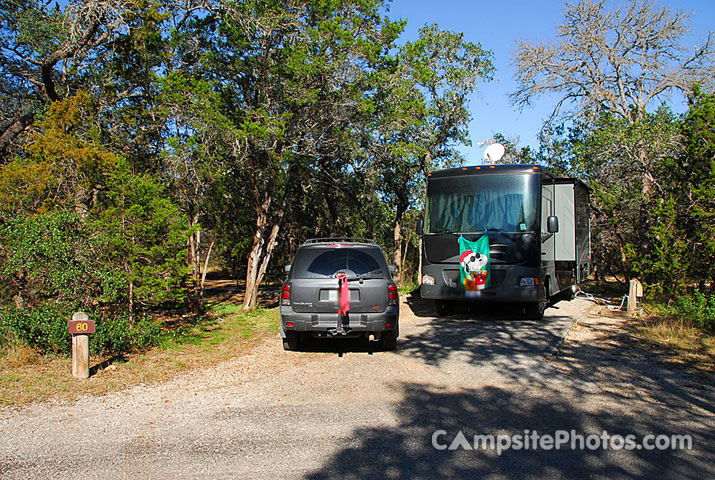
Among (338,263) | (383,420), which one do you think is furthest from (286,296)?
(383,420)

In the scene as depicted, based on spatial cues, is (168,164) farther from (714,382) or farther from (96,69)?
(714,382)

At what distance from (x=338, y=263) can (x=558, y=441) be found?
4496 millimetres

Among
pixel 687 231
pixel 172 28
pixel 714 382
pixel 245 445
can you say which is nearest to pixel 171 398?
A: pixel 245 445

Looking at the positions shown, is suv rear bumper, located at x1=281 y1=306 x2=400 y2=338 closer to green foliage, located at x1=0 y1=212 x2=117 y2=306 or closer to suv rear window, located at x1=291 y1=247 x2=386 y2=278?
suv rear window, located at x1=291 y1=247 x2=386 y2=278

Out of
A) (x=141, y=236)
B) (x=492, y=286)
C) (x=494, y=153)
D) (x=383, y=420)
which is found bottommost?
(x=383, y=420)

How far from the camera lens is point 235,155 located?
12672mm

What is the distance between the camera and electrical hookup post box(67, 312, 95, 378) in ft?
23.1

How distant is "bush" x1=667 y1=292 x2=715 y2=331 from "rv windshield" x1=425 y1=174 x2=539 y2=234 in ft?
10.7

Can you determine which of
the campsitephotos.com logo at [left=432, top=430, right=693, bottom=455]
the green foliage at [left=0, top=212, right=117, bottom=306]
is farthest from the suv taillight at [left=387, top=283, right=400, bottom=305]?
the green foliage at [left=0, top=212, right=117, bottom=306]

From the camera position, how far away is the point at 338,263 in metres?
8.52

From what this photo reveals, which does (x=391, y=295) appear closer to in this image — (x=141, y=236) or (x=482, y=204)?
(x=482, y=204)

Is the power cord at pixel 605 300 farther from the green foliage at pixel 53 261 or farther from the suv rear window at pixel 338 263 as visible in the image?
the green foliage at pixel 53 261

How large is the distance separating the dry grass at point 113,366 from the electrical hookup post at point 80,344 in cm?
13

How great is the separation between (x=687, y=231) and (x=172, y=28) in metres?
12.5
